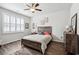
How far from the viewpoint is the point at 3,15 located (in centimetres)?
151

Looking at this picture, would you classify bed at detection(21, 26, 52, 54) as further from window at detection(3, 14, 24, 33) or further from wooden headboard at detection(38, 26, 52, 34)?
window at detection(3, 14, 24, 33)

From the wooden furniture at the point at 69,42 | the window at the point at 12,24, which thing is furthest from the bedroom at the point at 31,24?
the wooden furniture at the point at 69,42

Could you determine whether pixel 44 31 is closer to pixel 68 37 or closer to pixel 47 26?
pixel 47 26

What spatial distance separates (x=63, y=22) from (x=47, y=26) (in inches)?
21.5

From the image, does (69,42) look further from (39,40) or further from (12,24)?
(12,24)

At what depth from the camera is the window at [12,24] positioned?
4.95 ft

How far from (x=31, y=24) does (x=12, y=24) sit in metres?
0.55

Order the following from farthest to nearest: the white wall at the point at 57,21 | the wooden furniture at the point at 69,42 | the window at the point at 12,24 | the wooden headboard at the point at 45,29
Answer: the wooden headboard at the point at 45,29 < the white wall at the point at 57,21 < the wooden furniture at the point at 69,42 < the window at the point at 12,24

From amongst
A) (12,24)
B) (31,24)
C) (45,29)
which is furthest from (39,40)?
(12,24)

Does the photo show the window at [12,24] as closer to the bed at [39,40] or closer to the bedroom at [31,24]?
the bedroom at [31,24]

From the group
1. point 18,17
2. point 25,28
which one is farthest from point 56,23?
point 18,17

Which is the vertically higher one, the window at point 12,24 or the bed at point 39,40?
the window at point 12,24

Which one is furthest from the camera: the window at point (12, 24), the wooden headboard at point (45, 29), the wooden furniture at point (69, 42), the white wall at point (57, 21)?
the wooden headboard at point (45, 29)

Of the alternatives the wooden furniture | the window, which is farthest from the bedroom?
the wooden furniture
